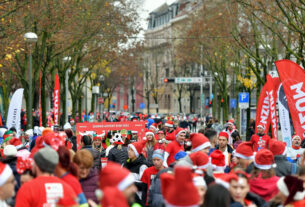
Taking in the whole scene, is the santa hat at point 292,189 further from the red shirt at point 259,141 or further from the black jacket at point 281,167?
the red shirt at point 259,141

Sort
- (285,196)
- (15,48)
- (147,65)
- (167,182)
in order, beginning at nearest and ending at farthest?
(167,182)
(285,196)
(15,48)
(147,65)

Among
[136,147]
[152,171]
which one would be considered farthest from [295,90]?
[152,171]

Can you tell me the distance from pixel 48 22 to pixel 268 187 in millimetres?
21876

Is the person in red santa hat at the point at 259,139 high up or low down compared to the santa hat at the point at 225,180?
down

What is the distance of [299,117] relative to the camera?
1409 centimetres

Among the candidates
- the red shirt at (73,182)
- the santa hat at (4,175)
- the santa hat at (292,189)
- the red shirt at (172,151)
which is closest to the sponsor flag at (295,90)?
the red shirt at (172,151)

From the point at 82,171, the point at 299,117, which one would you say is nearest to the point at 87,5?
the point at 299,117

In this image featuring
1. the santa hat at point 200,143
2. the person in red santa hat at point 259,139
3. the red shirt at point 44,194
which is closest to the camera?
the red shirt at point 44,194

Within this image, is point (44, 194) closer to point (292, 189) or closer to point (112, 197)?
point (112, 197)

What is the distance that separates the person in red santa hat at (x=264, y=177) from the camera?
7245 mm

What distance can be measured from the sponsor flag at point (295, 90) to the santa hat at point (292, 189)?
27.4 feet

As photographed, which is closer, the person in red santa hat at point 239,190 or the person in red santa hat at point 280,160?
the person in red santa hat at point 239,190

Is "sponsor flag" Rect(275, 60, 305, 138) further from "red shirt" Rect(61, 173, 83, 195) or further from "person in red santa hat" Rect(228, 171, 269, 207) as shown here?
"red shirt" Rect(61, 173, 83, 195)

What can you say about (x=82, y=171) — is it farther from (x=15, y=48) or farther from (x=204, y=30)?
(x=204, y=30)
